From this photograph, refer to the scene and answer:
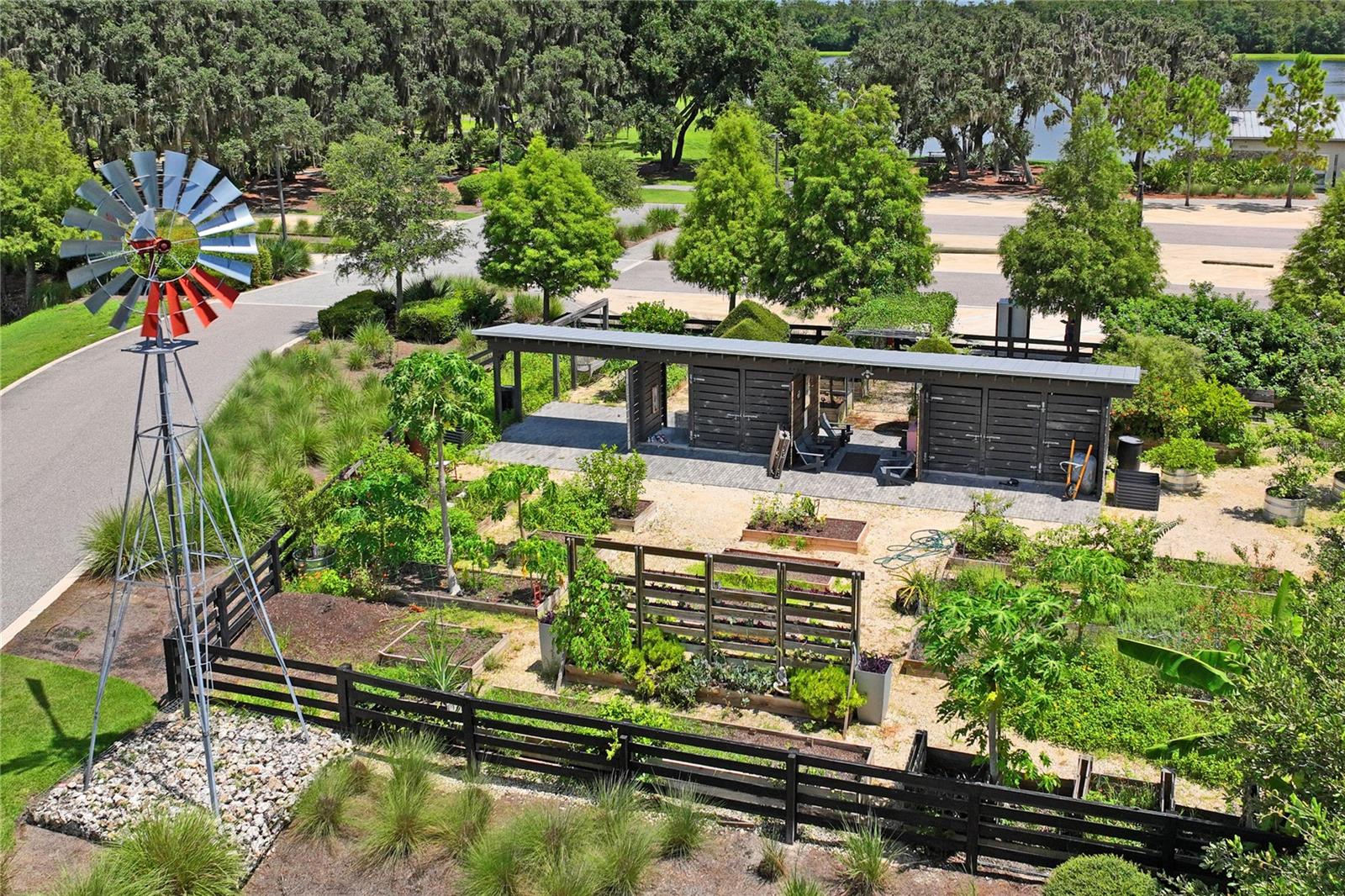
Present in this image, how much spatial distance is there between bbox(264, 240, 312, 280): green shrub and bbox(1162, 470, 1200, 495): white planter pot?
30445 mm

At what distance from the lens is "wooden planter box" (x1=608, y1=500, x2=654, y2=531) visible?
21.2 m

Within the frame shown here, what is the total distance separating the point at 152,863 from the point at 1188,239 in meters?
48.1

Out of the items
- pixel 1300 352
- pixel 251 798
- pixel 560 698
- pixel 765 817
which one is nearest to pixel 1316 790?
pixel 765 817

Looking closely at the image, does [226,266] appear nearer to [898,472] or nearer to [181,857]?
[181,857]

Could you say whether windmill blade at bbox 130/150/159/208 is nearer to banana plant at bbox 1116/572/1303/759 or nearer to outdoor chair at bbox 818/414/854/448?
banana plant at bbox 1116/572/1303/759

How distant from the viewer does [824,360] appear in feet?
77.3

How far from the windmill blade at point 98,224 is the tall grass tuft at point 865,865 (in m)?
9.68

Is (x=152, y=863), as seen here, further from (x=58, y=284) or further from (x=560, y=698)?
(x=58, y=284)

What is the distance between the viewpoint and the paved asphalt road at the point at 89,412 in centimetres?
2042

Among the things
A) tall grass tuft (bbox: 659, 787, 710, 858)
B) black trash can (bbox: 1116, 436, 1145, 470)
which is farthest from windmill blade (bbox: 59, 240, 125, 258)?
black trash can (bbox: 1116, 436, 1145, 470)

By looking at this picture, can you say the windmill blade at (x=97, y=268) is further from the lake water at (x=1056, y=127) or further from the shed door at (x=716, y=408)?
the lake water at (x=1056, y=127)

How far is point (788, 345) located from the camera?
24.8m

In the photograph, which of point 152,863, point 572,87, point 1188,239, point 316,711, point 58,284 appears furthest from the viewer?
point 572,87

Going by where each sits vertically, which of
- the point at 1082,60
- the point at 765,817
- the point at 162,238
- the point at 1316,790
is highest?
the point at 1082,60
